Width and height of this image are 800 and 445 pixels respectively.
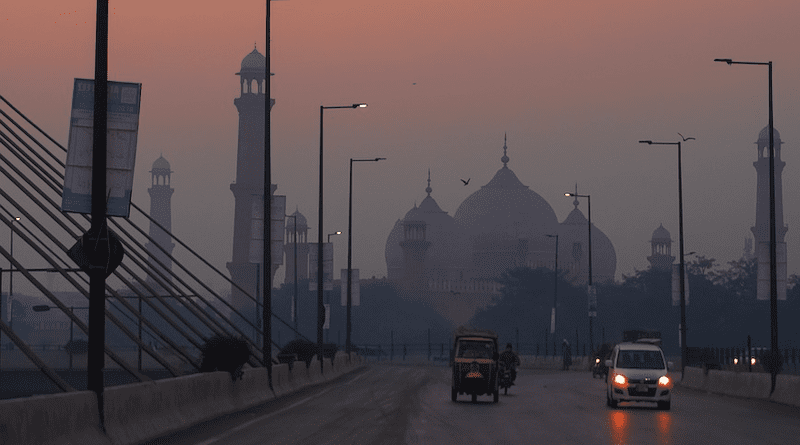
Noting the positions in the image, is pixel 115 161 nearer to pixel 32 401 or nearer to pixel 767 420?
pixel 32 401

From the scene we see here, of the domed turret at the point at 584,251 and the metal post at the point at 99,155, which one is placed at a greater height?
the domed turret at the point at 584,251

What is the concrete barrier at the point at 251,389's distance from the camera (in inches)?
1031

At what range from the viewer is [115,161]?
18.5m

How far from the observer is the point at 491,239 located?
615 ft

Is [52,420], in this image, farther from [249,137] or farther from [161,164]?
[161,164]

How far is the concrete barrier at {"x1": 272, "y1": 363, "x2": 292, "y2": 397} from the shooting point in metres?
31.7

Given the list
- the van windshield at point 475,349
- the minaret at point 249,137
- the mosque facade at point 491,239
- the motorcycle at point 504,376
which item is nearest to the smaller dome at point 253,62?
the minaret at point 249,137

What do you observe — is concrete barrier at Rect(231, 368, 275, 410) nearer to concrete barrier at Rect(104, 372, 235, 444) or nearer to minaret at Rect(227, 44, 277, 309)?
concrete barrier at Rect(104, 372, 235, 444)

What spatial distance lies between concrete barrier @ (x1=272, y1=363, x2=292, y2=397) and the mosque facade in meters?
147

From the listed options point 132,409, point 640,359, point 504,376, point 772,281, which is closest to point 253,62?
point 504,376

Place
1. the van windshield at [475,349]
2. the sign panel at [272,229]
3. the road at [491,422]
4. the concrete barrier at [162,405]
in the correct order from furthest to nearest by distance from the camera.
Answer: the sign panel at [272,229] < the van windshield at [475,349] < the road at [491,422] < the concrete barrier at [162,405]

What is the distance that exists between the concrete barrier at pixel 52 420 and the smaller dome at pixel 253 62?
4766 inches

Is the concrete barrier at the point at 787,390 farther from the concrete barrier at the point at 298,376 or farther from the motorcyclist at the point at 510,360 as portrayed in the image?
the concrete barrier at the point at 298,376

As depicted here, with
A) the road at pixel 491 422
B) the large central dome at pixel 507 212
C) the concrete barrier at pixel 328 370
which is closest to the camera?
the road at pixel 491 422
